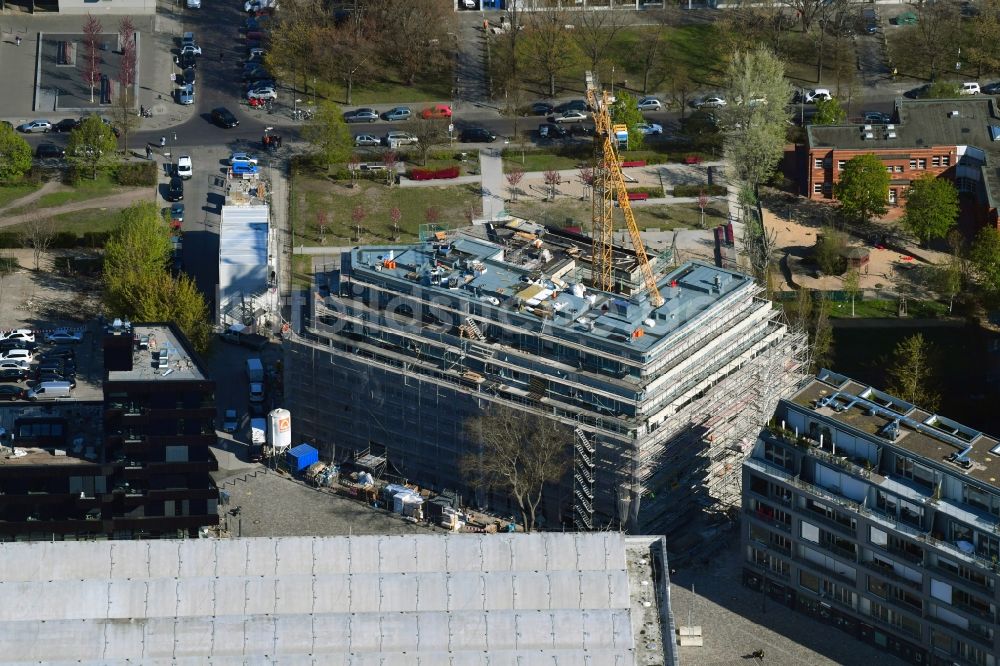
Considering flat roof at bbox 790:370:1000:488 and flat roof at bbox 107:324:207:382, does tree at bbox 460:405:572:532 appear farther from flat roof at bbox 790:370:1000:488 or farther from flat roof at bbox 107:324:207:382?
flat roof at bbox 107:324:207:382

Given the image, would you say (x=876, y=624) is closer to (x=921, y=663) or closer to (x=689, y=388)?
(x=921, y=663)

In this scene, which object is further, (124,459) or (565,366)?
(565,366)

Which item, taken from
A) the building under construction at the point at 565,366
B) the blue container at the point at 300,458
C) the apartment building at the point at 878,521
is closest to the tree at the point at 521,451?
the building under construction at the point at 565,366

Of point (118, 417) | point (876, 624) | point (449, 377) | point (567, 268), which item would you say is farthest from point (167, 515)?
point (876, 624)

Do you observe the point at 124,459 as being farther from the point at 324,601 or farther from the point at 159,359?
the point at 324,601

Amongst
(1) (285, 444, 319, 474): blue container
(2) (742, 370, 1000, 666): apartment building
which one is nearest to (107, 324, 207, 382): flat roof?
(1) (285, 444, 319, 474): blue container

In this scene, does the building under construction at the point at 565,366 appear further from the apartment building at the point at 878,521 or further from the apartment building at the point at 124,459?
the apartment building at the point at 124,459

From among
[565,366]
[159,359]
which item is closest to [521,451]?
[565,366]
